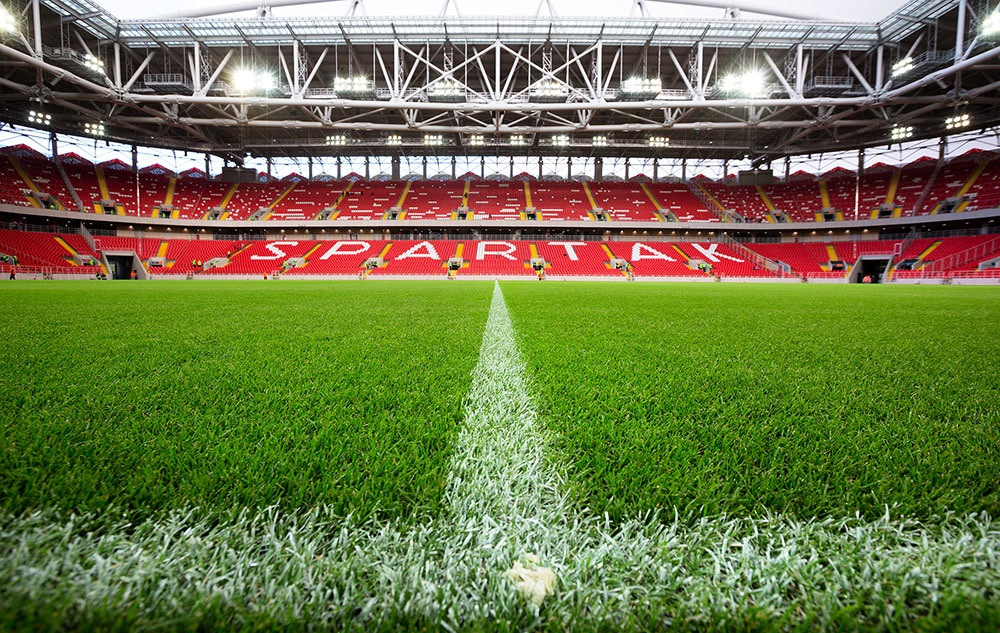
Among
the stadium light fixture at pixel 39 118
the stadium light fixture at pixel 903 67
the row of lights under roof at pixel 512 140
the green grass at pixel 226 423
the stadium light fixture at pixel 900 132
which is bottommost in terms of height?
the green grass at pixel 226 423

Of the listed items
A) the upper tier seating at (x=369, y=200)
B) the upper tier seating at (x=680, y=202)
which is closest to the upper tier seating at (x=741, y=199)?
the upper tier seating at (x=680, y=202)

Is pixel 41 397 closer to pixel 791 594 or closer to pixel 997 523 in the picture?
pixel 791 594

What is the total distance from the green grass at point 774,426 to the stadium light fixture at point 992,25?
21.2 m

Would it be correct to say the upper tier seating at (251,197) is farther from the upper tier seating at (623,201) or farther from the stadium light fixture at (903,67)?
the stadium light fixture at (903,67)

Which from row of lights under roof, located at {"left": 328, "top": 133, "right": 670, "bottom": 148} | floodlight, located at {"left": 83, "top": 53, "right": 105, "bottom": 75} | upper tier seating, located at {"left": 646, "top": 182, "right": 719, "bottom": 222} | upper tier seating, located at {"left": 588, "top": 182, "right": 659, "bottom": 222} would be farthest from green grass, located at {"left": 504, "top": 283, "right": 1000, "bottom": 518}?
upper tier seating, located at {"left": 646, "top": 182, "right": 719, "bottom": 222}

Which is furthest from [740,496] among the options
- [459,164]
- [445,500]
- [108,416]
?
[459,164]

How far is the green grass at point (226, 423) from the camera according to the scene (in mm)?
687

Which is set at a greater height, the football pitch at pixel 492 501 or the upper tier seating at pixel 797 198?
the upper tier seating at pixel 797 198

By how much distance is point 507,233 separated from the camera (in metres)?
30.7

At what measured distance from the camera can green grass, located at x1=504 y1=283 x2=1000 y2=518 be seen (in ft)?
2.37

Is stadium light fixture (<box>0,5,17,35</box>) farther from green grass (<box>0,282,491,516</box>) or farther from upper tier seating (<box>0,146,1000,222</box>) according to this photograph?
green grass (<box>0,282,491,516</box>)

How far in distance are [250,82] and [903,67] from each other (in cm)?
2947

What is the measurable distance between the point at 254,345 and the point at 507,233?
2931cm

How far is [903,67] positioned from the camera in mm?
17547
